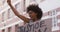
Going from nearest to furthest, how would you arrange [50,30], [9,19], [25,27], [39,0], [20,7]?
[50,30]
[25,27]
[39,0]
[20,7]
[9,19]

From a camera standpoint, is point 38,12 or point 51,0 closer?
point 38,12

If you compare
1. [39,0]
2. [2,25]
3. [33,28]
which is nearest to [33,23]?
[33,28]

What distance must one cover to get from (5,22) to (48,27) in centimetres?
→ 567

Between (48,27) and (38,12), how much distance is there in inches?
5.4

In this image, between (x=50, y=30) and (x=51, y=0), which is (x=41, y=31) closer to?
(x=50, y=30)

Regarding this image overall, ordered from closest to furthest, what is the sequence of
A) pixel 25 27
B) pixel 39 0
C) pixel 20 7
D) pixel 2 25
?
pixel 25 27, pixel 39 0, pixel 20 7, pixel 2 25

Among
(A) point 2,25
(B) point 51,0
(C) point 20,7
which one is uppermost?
(B) point 51,0

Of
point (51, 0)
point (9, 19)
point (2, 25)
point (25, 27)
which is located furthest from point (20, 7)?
point (25, 27)

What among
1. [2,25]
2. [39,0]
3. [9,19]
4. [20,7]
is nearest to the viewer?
[39,0]

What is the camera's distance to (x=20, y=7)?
6.06 m

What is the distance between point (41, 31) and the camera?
1442 millimetres

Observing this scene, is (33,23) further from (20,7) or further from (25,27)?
(20,7)

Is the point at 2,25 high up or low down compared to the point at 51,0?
down

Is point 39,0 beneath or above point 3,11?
above
